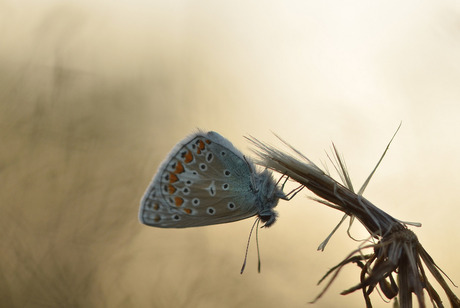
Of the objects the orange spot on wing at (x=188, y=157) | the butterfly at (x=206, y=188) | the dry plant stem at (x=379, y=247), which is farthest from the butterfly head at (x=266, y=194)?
the dry plant stem at (x=379, y=247)

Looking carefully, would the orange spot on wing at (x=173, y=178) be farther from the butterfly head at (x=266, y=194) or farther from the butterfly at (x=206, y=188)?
the butterfly head at (x=266, y=194)

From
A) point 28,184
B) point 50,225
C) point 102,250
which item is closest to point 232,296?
point 102,250

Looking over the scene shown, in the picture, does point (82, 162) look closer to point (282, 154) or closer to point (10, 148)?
point (10, 148)

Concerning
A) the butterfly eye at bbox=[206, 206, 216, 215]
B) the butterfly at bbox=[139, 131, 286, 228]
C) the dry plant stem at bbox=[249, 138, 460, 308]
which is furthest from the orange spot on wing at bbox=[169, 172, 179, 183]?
the dry plant stem at bbox=[249, 138, 460, 308]

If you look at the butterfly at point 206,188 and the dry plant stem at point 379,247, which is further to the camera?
the butterfly at point 206,188

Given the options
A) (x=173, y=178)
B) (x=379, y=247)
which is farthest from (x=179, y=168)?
(x=379, y=247)

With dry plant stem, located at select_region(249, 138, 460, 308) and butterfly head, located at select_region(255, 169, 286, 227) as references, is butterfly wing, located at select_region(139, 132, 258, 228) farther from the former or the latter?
dry plant stem, located at select_region(249, 138, 460, 308)

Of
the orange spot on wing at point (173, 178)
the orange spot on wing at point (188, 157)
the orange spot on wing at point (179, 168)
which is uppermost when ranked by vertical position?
the orange spot on wing at point (188, 157)
